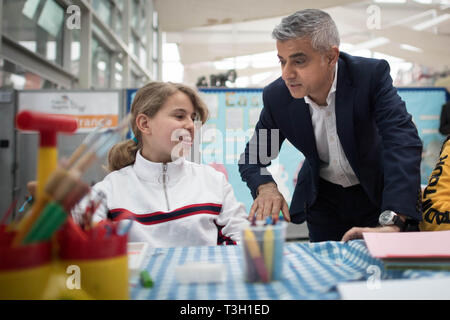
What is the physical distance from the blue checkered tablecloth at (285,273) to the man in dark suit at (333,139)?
0.13 metres

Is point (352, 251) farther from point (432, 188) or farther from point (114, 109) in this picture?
point (114, 109)

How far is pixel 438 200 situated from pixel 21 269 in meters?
0.96

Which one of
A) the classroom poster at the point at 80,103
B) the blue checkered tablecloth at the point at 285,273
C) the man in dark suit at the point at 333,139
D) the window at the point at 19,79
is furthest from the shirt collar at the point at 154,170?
the classroom poster at the point at 80,103

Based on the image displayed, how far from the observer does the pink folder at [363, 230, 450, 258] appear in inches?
23.1

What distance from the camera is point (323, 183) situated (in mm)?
1415

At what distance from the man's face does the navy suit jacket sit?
0.37ft

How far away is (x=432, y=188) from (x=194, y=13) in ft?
4.01

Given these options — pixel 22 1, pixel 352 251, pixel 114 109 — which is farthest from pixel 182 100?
pixel 114 109

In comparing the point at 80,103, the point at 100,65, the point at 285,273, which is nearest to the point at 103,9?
the point at 100,65

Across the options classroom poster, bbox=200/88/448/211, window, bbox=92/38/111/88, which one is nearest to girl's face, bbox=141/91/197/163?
classroom poster, bbox=200/88/448/211

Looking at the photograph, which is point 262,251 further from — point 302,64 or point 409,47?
point 409,47

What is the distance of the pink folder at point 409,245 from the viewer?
0.59 m

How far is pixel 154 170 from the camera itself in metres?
1.21

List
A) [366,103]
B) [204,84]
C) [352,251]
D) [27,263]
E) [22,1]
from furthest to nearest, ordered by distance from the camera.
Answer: [204,84]
[22,1]
[366,103]
[352,251]
[27,263]
